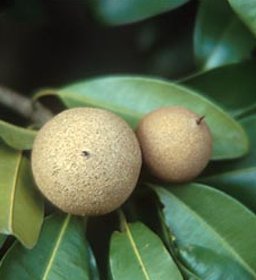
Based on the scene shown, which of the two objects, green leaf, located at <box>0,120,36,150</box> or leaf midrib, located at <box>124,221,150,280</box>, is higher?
green leaf, located at <box>0,120,36,150</box>

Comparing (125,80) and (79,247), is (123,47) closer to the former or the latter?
(125,80)

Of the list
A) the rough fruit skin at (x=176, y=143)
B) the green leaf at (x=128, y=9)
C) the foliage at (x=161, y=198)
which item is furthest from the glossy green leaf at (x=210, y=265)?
the green leaf at (x=128, y=9)

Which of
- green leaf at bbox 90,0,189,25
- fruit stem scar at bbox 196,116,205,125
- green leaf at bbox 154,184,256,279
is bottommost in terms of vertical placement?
green leaf at bbox 154,184,256,279

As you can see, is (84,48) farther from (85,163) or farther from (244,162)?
(85,163)

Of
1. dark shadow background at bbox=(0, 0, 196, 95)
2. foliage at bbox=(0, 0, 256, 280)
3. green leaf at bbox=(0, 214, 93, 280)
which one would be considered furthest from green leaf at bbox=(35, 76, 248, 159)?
dark shadow background at bbox=(0, 0, 196, 95)

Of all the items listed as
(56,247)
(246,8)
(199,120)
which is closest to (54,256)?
(56,247)

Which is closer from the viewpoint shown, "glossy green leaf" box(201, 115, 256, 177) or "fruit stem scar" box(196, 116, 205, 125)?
"fruit stem scar" box(196, 116, 205, 125)

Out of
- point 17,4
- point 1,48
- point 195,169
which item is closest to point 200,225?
point 195,169

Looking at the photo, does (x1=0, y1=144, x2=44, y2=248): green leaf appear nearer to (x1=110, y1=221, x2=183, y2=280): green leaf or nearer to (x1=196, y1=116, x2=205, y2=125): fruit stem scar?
(x1=110, y1=221, x2=183, y2=280): green leaf
